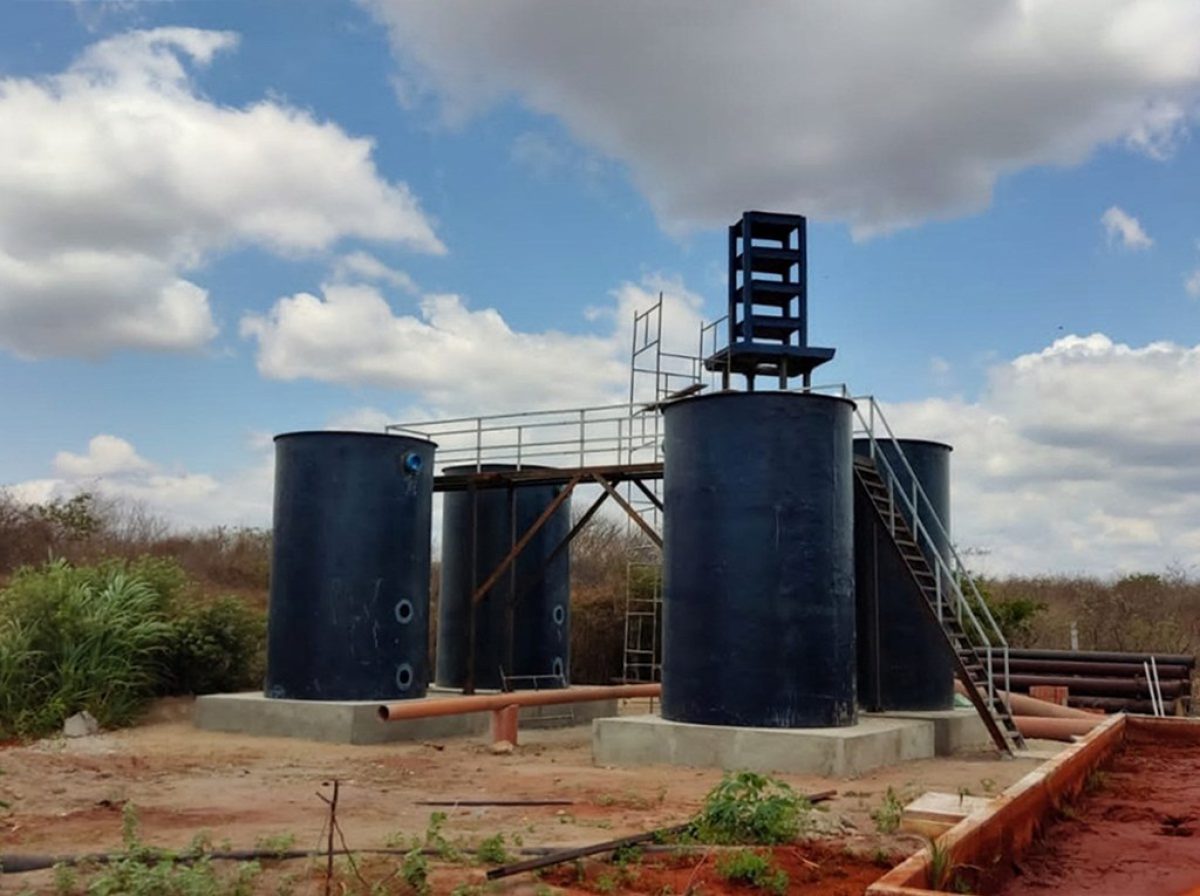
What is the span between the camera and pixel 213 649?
2055 cm

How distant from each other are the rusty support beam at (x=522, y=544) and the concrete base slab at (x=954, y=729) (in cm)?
588

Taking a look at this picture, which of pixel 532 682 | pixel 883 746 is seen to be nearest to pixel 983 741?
pixel 883 746

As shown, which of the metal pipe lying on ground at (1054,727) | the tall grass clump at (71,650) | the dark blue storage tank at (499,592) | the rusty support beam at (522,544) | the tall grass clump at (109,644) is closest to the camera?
the metal pipe lying on ground at (1054,727)

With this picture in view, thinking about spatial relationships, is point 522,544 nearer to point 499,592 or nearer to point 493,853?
point 499,592

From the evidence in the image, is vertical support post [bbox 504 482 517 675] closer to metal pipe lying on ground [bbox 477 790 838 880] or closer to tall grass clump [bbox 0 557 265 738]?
tall grass clump [bbox 0 557 265 738]

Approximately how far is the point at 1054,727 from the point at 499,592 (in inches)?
374

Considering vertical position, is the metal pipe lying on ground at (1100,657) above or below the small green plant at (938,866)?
above

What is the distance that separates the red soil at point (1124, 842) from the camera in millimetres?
6789

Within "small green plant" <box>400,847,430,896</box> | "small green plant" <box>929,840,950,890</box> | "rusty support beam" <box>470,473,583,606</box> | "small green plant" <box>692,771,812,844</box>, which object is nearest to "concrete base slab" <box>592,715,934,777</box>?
"small green plant" <box>692,771,812,844</box>

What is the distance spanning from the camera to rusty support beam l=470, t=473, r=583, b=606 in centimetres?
1936

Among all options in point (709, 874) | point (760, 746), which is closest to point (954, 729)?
point (760, 746)

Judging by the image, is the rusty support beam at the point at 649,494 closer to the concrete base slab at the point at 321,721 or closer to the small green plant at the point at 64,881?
the concrete base slab at the point at 321,721

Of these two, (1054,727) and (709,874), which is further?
(1054,727)

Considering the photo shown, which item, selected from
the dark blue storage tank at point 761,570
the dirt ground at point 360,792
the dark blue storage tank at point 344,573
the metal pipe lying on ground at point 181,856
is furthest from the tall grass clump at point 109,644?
the metal pipe lying on ground at point 181,856
